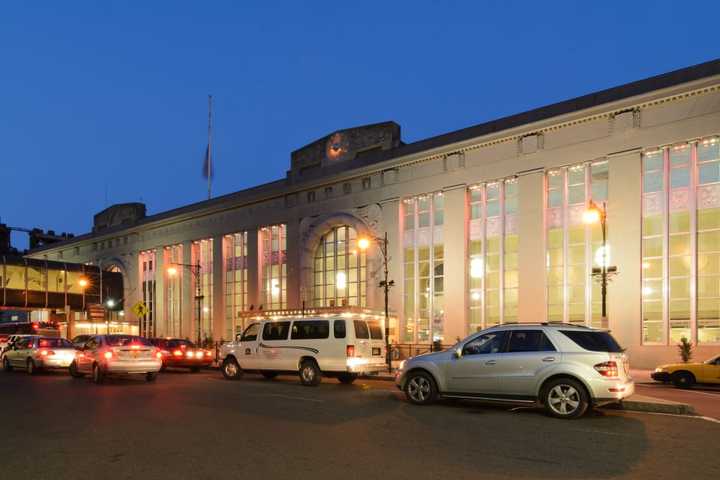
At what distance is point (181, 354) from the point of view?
28.3 meters

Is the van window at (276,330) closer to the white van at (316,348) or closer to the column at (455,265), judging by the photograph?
the white van at (316,348)

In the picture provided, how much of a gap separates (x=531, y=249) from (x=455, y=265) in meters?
4.66

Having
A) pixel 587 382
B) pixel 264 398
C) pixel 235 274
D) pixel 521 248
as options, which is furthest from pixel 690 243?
pixel 235 274

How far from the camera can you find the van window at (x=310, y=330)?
20.5 m

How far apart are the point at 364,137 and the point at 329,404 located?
2955cm

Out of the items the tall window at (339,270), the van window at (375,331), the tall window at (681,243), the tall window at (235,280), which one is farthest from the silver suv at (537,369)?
the tall window at (235,280)

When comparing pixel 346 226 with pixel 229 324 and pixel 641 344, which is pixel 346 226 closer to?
pixel 229 324

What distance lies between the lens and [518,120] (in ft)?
112

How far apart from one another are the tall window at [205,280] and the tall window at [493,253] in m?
24.7

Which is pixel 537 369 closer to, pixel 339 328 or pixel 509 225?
pixel 339 328

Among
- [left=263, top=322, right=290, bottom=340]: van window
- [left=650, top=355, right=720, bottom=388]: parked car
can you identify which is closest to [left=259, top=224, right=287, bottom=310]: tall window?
[left=263, top=322, right=290, bottom=340]: van window

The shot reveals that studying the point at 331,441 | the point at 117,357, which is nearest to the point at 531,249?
the point at 117,357

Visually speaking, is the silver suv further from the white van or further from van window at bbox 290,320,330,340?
van window at bbox 290,320,330,340

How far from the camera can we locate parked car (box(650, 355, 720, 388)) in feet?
67.1
